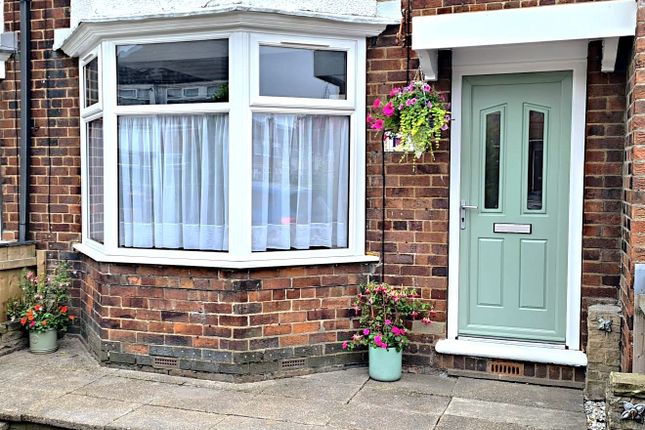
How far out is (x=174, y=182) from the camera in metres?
5.64

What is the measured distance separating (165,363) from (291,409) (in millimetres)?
1363

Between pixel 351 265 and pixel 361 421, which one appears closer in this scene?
pixel 361 421

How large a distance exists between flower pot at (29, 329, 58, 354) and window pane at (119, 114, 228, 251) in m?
1.22

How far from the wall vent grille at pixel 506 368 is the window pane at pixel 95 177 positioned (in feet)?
11.5

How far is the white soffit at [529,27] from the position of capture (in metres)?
4.50

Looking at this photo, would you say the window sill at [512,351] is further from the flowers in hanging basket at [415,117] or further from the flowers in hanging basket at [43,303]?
the flowers in hanging basket at [43,303]

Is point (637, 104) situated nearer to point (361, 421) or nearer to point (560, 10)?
point (560, 10)

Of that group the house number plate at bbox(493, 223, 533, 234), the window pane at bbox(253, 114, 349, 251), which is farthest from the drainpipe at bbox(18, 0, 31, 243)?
the house number plate at bbox(493, 223, 533, 234)

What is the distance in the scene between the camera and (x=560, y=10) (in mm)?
4633

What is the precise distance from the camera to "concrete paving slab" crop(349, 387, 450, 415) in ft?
15.7

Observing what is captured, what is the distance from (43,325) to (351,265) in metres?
2.86

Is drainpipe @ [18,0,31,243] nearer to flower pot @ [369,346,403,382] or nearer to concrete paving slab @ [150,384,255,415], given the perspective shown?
concrete paving slab @ [150,384,255,415]

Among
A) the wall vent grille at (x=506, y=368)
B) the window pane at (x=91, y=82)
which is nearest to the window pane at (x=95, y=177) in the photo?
the window pane at (x=91, y=82)

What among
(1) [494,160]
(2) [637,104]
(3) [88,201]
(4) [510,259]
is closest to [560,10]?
(2) [637,104]
